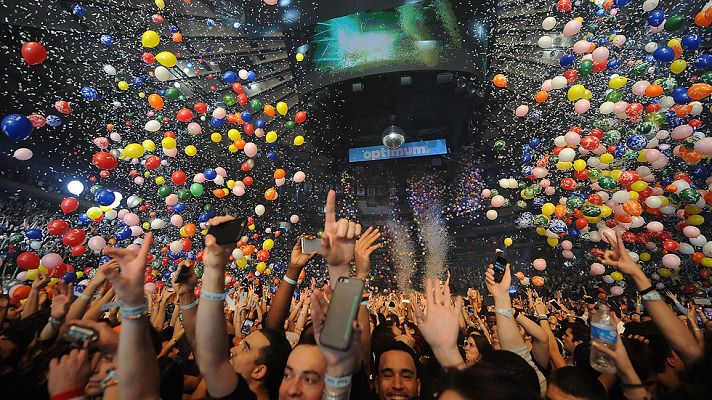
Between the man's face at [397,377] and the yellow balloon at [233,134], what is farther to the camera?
the yellow balloon at [233,134]

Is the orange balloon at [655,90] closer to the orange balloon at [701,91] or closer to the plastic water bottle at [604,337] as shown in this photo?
the orange balloon at [701,91]

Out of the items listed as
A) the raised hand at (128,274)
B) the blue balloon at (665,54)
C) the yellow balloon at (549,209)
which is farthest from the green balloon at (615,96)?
the raised hand at (128,274)

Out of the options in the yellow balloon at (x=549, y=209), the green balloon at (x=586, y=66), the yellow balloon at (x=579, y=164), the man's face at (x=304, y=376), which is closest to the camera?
the man's face at (x=304, y=376)

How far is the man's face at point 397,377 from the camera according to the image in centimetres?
200

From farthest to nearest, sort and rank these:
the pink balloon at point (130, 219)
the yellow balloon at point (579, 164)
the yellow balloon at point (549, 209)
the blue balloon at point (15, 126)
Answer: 1. the yellow balloon at point (549, 209)
2. the yellow balloon at point (579, 164)
3. the pink balloon at point (130, 219)
4. the blue balloon at point (15, 126)

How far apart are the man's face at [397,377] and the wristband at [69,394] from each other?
1524 millimetres

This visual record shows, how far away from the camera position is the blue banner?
10.9 metres

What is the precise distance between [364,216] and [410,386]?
13.3m

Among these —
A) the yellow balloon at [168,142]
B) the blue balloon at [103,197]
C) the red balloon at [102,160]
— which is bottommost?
the blue balloon at [103,197]

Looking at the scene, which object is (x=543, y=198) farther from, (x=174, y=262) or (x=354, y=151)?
(x=174, y=262)

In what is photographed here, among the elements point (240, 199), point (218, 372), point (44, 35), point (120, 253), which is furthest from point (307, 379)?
point (240, 199)

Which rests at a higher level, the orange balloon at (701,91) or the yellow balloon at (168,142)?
the orange balloon at (701,91)

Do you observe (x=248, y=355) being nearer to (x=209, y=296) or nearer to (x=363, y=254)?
(x=209, y=296)

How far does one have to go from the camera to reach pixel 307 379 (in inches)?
59.9
